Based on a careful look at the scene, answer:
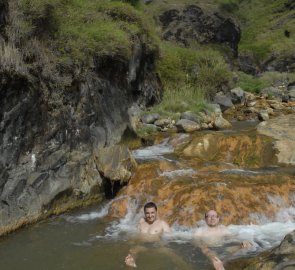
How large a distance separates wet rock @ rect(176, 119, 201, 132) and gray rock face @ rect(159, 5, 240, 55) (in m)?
44.2

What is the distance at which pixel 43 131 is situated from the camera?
9453mm

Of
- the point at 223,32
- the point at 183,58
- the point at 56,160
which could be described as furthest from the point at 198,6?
the point at 56,160

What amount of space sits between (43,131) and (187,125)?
902 cm

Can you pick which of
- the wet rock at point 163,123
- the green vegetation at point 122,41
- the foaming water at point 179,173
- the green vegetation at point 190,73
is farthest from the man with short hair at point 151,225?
the green vegetation at point 190,73

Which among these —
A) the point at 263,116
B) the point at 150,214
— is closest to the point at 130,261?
the point at 150,214

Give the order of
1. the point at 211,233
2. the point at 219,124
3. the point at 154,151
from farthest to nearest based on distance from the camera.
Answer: the point at 219,124
the point at 154,151
the point at 211,233

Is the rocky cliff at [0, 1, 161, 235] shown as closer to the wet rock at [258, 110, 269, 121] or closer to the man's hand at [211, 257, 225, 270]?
the man's hand at [211, 257, 225, 270]

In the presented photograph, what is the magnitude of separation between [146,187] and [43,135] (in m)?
2.59

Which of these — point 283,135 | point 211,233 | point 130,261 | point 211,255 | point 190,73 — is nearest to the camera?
point 130,261

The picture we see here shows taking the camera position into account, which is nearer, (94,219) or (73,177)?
(94,219)

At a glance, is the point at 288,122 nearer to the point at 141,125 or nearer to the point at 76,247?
the point at 141,125

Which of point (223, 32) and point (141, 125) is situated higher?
point (141, 125)

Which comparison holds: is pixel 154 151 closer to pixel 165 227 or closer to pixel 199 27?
pixel 165 227

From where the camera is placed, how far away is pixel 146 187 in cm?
1040
